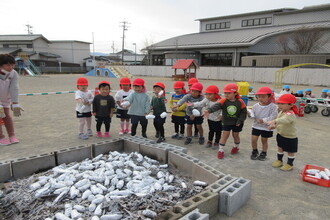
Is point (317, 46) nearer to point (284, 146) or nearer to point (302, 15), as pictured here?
point (302, 15)

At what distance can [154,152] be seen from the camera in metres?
3.94

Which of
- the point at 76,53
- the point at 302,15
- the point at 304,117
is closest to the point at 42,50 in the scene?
the point at 76,53

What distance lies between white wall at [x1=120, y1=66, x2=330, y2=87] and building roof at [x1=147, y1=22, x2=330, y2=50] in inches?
234

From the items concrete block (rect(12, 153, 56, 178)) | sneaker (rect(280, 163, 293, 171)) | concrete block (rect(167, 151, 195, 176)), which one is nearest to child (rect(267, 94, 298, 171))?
sneaker (rect(280, 163, 293, 171))

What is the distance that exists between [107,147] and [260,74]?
23728 mm

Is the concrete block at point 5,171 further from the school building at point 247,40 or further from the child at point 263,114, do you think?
the school building at point 247,40

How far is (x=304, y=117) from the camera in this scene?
8508 mm

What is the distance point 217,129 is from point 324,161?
199cm

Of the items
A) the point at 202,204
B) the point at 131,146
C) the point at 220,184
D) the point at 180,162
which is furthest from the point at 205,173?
the point at 131,146

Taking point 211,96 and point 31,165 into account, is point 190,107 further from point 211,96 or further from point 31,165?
point 31,165

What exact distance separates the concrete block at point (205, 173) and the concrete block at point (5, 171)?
2.57m

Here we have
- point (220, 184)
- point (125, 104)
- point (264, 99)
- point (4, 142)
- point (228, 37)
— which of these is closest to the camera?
point (220, 184)

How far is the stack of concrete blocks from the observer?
2428mm

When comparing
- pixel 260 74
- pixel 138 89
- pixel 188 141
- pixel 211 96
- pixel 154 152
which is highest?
pixel 260 74
